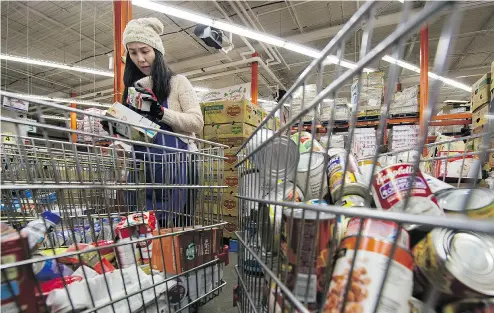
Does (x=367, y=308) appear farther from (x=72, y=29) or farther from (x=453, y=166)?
(x=72, y=29)

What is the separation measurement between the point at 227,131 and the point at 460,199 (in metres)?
2.32

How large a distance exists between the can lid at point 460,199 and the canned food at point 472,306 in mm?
144

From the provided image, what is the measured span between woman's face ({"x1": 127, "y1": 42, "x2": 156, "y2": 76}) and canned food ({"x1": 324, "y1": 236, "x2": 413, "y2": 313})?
5.00 ft

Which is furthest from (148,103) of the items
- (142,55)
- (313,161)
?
(313,161)

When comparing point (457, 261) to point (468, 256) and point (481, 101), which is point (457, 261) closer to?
point (468, 256)

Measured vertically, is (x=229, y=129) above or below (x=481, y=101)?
below

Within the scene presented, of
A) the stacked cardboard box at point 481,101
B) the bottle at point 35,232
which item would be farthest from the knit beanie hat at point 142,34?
the stacked cardboard box at point 481,101

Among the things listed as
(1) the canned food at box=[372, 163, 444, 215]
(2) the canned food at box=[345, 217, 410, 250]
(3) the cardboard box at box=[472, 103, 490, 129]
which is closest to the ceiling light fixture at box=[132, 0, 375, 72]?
(3) the cardboard box at box=[472, 103, 490, 129]

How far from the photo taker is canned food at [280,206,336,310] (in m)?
0.51

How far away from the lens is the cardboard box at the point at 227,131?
2.72 metres

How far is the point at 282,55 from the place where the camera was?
7.95m

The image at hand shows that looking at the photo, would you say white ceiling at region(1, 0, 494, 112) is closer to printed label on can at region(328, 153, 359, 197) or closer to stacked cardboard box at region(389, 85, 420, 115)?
stacked cardboard box at region(389, 85, 420, 115)

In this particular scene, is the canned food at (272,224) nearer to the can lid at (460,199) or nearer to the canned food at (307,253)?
the canned food at (307,253)

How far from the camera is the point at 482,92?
2.48 m
